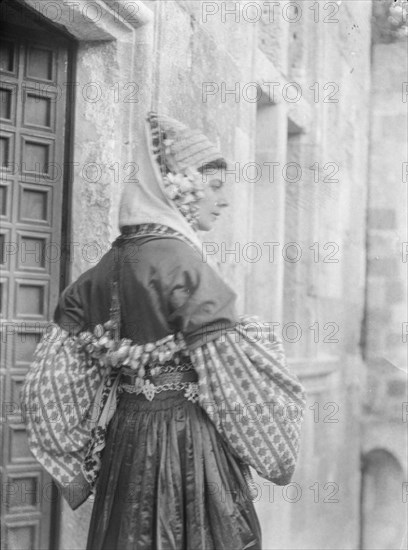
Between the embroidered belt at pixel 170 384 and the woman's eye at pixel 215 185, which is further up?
the woman's eye at pixel 215 185

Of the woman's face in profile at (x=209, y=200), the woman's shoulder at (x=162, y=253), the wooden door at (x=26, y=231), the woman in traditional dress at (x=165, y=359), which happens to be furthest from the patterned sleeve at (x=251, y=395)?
the wooden door at (x=26, y=231)

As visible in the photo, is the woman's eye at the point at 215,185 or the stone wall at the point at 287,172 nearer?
the woman's eye at the point at 215,185

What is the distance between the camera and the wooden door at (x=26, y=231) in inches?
137

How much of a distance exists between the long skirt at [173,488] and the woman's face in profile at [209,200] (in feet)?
1.75

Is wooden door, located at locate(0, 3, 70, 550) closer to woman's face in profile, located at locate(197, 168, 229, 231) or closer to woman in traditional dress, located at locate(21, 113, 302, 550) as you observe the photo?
woman in traditional dress, located at locate(21, 113, 302, 550)

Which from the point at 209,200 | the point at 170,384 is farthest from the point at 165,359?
the point at 209,200

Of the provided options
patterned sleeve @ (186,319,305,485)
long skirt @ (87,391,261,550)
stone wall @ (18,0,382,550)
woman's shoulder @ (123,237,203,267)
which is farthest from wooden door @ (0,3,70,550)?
patterned sleeve @ (186,319,305,485)

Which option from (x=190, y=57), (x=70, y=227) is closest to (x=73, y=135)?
(x=70, y=227)

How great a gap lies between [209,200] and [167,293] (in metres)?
0.39

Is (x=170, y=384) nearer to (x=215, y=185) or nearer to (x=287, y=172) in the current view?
(x=215, y=185)

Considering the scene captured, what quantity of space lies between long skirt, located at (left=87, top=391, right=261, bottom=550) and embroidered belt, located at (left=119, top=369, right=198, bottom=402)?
0.02 m

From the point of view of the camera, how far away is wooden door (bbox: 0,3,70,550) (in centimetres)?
349

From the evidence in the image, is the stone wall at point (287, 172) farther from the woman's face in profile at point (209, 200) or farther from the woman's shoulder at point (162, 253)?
the woman's shoulder at point (162, 253)

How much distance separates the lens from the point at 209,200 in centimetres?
274
